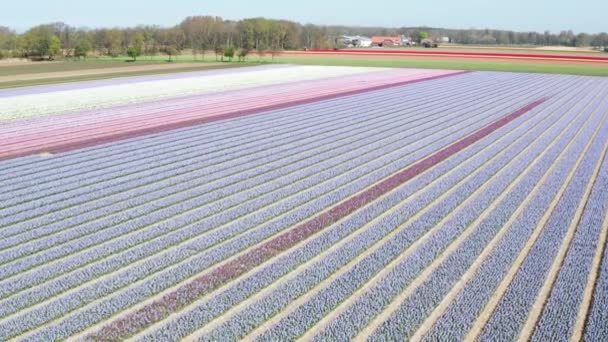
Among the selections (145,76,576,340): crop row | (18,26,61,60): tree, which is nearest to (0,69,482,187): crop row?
(145,76,576,340): crop row

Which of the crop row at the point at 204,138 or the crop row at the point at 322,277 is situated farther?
the crop row at the point at 204,138

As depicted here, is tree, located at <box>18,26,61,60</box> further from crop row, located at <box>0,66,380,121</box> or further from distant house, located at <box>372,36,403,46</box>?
distant house, located at <box>372,36,403,46</box>

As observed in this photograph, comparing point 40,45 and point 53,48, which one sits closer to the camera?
point 53,48

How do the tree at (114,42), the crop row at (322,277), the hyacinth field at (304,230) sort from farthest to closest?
the tree at (114,42), the hyacinth field at (304,230), the crop row at (322,277)

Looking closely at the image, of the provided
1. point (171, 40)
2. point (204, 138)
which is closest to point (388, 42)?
point (171, 40)

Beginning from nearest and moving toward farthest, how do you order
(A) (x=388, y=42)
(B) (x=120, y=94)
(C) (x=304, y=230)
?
(C) (x=304, y=230), (B) (x=120, y=94), (A) (x=388, y=42)

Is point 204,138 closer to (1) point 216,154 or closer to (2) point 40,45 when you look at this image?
(1) point 216,154

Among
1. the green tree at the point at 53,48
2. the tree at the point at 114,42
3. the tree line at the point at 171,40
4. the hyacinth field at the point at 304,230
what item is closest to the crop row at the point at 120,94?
the hyacinth field at the point at 304,230

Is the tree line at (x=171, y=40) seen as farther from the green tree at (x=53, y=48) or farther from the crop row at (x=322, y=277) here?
the crop row at (x=322, y=277)
